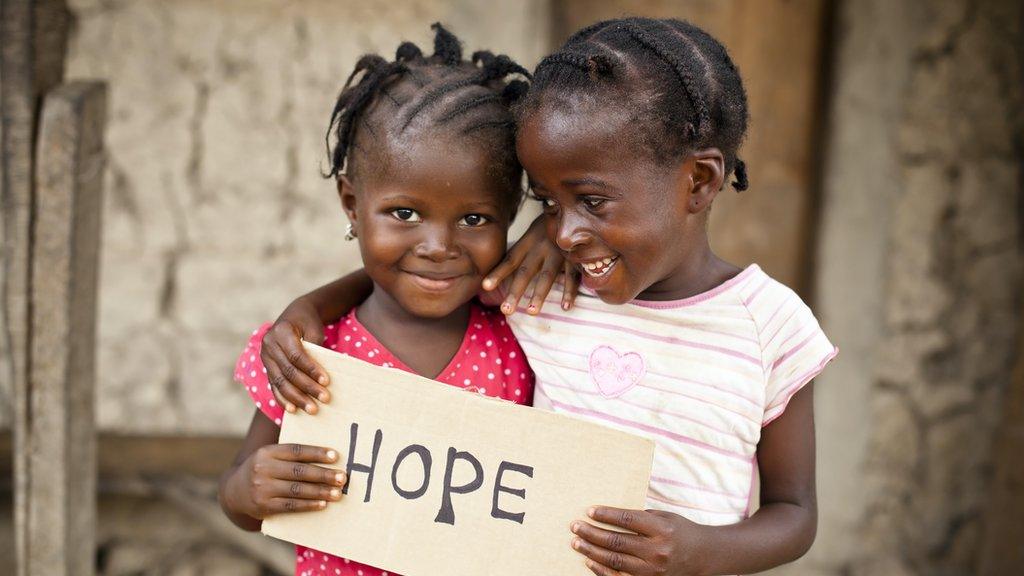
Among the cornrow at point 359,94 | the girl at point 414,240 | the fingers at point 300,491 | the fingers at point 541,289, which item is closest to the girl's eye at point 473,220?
the girl at point 414,240

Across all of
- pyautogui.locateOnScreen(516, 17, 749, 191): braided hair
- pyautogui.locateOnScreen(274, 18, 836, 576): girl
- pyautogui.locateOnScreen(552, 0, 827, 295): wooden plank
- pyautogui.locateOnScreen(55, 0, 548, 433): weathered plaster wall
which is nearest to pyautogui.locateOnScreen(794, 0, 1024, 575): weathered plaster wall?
pyautogui.locateOnScreen(552, 0, 827, 295): wooden plank

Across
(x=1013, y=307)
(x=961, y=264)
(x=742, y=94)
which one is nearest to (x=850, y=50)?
(x=961, y=264)

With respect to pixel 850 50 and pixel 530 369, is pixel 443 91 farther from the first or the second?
pixel 850 50

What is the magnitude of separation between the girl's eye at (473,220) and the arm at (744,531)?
498mm

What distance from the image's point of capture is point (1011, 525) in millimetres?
2957

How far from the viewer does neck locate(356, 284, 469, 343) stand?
66.5 inches

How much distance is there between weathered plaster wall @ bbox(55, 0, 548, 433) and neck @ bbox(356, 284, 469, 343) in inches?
49.6

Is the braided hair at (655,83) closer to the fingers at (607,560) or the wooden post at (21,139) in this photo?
the fingers at (607,560)

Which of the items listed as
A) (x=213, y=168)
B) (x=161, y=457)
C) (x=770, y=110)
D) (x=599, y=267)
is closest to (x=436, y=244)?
(x=599, y=267)

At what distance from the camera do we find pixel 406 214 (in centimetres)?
156

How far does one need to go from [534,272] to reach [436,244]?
0.18 m

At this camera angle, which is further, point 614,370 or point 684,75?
point 614,370

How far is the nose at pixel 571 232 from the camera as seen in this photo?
4.70 feet

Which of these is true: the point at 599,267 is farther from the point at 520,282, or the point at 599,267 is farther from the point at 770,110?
the point at 770,110
